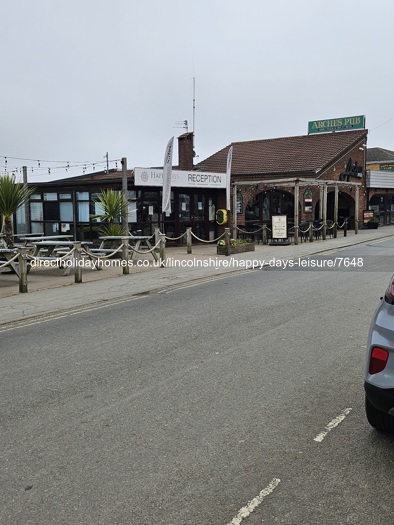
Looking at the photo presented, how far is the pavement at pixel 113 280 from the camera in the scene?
10125 mm

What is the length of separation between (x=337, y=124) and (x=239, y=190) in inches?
582

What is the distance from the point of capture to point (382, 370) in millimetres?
3584

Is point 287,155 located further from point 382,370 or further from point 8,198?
point 382,370

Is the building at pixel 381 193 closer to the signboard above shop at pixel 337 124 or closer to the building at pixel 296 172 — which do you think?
the building at pixel 296 172

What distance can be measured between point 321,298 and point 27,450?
23.4ft

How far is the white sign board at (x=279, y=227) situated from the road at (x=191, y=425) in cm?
1589

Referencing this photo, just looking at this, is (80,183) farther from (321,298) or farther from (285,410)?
(285,410)

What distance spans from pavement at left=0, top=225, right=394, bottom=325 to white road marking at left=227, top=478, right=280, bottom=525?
256 inches

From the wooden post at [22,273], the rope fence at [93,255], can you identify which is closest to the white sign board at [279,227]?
the rope fence at [93,255]

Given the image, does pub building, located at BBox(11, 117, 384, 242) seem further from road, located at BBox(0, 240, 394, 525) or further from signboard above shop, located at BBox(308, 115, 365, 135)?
road, located at BBox(0, 240, 394, 525)

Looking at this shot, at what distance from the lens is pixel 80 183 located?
23000 mm

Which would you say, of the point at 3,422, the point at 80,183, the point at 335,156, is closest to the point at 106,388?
the point at 3,422

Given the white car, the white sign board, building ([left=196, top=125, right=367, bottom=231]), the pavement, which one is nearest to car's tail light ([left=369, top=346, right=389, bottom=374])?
the white car

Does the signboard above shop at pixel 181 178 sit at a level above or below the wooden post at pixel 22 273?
above
